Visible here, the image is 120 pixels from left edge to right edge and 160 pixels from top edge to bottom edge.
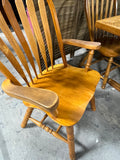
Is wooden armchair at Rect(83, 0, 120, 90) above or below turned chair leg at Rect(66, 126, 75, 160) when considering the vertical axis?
above

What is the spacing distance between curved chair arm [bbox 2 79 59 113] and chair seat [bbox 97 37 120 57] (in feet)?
2.91

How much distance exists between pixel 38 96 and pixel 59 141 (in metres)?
0.66

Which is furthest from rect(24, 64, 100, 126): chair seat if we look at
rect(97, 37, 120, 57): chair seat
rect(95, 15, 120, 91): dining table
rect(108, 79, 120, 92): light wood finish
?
rect(108, 79, 120, 92): light wood finish

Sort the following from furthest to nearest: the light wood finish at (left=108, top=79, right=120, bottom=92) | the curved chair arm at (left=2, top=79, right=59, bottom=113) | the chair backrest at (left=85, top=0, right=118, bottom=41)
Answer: the light wood finish at (left=108, top=79, right=120, bottom=92) < the chair backrest at (left=85, top=0, right=118, bottom=41) < the curved chair arm at (left=2, top=79, right=59, bottom=113)

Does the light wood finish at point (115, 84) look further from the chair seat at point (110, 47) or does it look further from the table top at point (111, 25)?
the table top at point (111, 25)

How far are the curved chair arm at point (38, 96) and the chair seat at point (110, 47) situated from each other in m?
0.89

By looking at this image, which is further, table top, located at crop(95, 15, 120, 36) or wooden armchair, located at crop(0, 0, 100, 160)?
table top, located at crop(95, 15, 120, 36)

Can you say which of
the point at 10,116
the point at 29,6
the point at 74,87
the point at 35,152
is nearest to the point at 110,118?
the point at 74,87

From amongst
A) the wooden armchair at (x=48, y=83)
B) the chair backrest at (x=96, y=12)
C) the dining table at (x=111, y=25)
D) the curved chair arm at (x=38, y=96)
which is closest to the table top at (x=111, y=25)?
the dining table at (x=111, y=25)

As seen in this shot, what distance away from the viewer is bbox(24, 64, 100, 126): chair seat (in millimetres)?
582

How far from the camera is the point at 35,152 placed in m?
0.88

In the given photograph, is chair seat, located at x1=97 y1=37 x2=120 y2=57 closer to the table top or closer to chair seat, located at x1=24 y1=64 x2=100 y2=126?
the table top

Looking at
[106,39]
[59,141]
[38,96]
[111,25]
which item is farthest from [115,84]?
[38,96]

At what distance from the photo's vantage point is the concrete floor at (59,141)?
868 millimetres
